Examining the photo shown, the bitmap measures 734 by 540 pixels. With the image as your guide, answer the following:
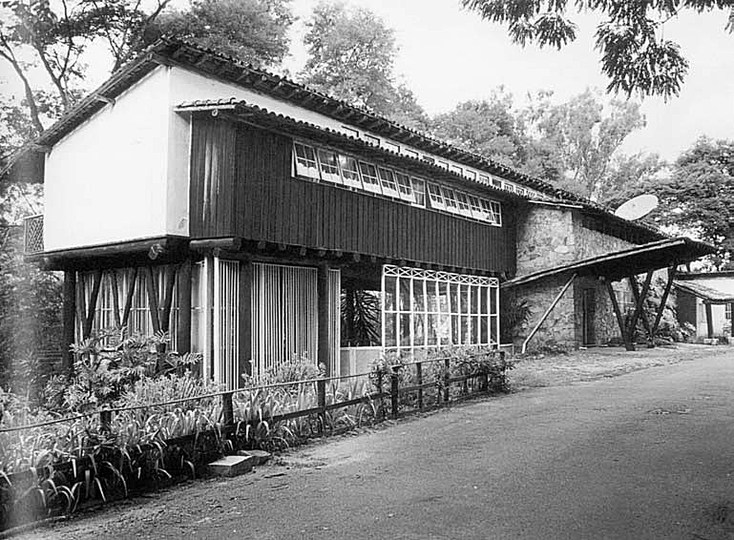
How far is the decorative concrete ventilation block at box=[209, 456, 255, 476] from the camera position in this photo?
24.8ft

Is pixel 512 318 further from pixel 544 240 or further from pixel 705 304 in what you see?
pixel 705 304

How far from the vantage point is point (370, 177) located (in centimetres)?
1528

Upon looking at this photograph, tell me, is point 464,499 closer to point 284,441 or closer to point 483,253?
point 284,441

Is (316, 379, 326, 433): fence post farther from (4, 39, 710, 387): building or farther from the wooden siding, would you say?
the wooden siding

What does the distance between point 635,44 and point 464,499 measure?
3883mm

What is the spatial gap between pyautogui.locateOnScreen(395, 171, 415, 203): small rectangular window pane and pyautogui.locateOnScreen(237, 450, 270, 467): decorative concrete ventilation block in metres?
9.05

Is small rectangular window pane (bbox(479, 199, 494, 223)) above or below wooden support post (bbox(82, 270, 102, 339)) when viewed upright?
above

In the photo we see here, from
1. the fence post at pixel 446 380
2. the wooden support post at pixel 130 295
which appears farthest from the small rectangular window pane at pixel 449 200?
the wooden support post at pixel 130 295

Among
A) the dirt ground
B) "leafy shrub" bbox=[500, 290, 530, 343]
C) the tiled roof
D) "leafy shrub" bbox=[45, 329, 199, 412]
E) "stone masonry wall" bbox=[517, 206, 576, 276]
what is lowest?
the dirt ground

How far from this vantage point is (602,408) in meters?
11.0

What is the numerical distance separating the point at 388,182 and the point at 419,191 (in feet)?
4.44

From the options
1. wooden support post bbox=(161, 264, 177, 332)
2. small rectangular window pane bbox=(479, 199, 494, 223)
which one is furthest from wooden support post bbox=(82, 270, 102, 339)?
small rectangular window pane bbox=(479, 199, 494, 223)

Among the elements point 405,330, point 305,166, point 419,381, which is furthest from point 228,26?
point 419,381

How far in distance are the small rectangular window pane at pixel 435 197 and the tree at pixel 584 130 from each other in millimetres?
27235
